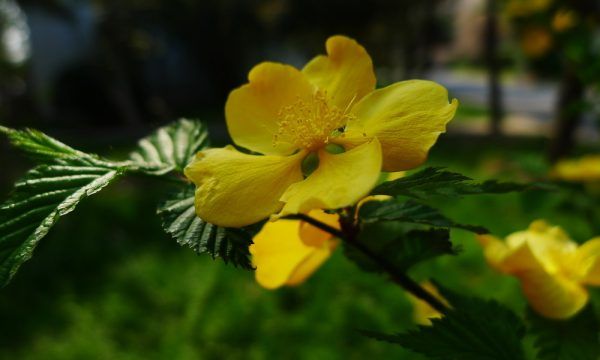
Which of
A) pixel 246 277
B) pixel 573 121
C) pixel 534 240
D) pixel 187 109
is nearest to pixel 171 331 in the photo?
pixel 246 277

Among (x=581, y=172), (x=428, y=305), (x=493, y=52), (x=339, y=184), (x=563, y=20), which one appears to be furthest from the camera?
(x=493, y=52)

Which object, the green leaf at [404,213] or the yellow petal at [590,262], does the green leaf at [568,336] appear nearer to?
the yellow petal at [590,262]

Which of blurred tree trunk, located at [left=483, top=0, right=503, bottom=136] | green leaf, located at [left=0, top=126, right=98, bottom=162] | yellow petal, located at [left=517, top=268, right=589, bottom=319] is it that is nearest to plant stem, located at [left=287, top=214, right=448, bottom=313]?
yellow petal, located at [left=517, top=268, right=589, bottom=319]

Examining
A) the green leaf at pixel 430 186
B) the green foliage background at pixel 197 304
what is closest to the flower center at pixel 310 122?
the green leaf at pixel 430 186

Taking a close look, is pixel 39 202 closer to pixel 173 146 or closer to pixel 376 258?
pixel 173 146

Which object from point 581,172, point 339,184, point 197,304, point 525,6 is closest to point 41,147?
point 339,184

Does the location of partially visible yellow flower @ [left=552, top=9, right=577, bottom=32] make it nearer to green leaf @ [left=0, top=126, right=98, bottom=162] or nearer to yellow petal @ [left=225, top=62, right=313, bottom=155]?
yellow petal @ [left=225, top=62, right=313, bottom=155]

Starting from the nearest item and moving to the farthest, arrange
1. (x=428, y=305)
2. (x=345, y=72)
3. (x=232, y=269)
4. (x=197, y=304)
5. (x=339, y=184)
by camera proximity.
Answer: (x=339, y=184), (x=345, y=72), (x=428, y=305), (x=197, y=304), (x=232, y=269)

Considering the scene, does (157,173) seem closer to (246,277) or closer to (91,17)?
(246,277)
